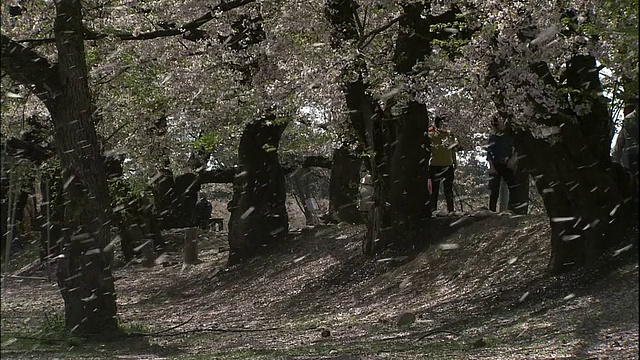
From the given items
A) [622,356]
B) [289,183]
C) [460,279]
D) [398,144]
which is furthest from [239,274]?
[289,183]

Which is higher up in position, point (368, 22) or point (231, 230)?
point (368, 22)

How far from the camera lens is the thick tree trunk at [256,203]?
22609 millimetres

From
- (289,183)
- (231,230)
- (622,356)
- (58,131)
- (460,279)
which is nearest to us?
(622,356)

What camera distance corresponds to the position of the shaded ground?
10.0m

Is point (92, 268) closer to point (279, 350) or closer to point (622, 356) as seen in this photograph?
point (279, 350)

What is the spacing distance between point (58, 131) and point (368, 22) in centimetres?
649

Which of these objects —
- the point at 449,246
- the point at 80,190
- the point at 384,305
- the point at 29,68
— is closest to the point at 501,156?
the point at 449,246

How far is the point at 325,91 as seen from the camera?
1638cm

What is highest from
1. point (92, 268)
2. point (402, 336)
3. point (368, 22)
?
point (368, 22)

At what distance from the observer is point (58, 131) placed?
13.0 meters

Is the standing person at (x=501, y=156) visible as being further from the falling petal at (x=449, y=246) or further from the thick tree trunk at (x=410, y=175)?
the falling petal at (x=449, y=246)

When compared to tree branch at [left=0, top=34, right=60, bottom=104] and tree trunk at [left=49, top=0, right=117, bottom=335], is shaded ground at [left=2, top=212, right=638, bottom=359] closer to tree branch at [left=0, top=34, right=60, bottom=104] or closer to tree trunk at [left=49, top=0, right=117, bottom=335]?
tree trunk at [left=49, top=0, right=117, bottom=335]

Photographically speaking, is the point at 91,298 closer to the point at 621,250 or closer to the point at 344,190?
the point at 621,250

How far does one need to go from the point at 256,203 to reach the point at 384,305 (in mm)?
8154
